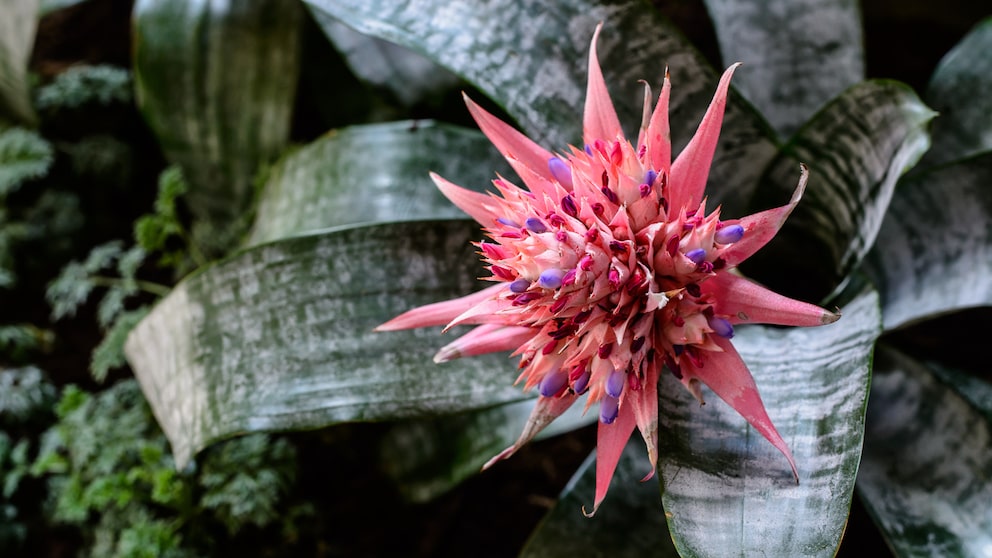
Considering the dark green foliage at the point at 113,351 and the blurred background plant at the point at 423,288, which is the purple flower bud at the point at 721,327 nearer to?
the blurred background plant at the point at 423,288

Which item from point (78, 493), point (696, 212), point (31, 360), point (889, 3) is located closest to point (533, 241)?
point (696, 212)

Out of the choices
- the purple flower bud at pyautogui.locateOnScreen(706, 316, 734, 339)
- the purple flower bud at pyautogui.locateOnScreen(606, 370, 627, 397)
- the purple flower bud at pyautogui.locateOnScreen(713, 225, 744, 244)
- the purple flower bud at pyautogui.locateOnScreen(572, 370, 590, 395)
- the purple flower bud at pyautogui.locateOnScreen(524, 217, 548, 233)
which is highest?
the purple flower bud at pyautogui.locateOnScreen(713, 225, 744, 244)

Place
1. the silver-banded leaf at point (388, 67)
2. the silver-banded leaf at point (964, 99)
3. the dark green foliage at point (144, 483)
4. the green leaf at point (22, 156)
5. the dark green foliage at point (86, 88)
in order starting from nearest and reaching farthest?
the silver-banded leaf at point (964, 99)
the dark green foliage at point (144, 483)
the silver-banded leaf at point (388, 67)
the green leaf at point (22, 156)
the dark green foliage at point (86, 88)

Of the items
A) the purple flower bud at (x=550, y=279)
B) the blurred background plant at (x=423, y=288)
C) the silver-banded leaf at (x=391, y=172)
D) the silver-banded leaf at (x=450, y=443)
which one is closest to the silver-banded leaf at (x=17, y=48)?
the blurred background plant at (x=423, y=288)

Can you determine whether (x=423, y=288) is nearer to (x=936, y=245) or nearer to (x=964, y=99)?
(x=936, y=245)

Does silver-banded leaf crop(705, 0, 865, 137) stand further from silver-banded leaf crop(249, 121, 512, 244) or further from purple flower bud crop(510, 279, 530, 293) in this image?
purple flower bud crop(510, 279, 530, 293)

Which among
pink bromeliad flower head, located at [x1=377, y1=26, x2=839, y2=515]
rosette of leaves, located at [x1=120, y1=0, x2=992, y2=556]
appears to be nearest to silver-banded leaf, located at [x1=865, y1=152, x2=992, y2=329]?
rosette of leaves, located at [x1=120, y1=0, x2=992, y2=556]

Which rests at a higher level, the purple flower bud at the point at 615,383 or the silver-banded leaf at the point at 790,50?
the silver-banded leaf at the point at 790,50

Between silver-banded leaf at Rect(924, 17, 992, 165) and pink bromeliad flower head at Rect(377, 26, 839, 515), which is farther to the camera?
silver-banded leaf at Rect(924, 17, 992, 165)

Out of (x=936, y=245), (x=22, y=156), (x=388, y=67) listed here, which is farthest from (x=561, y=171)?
(x=22, y=156)
